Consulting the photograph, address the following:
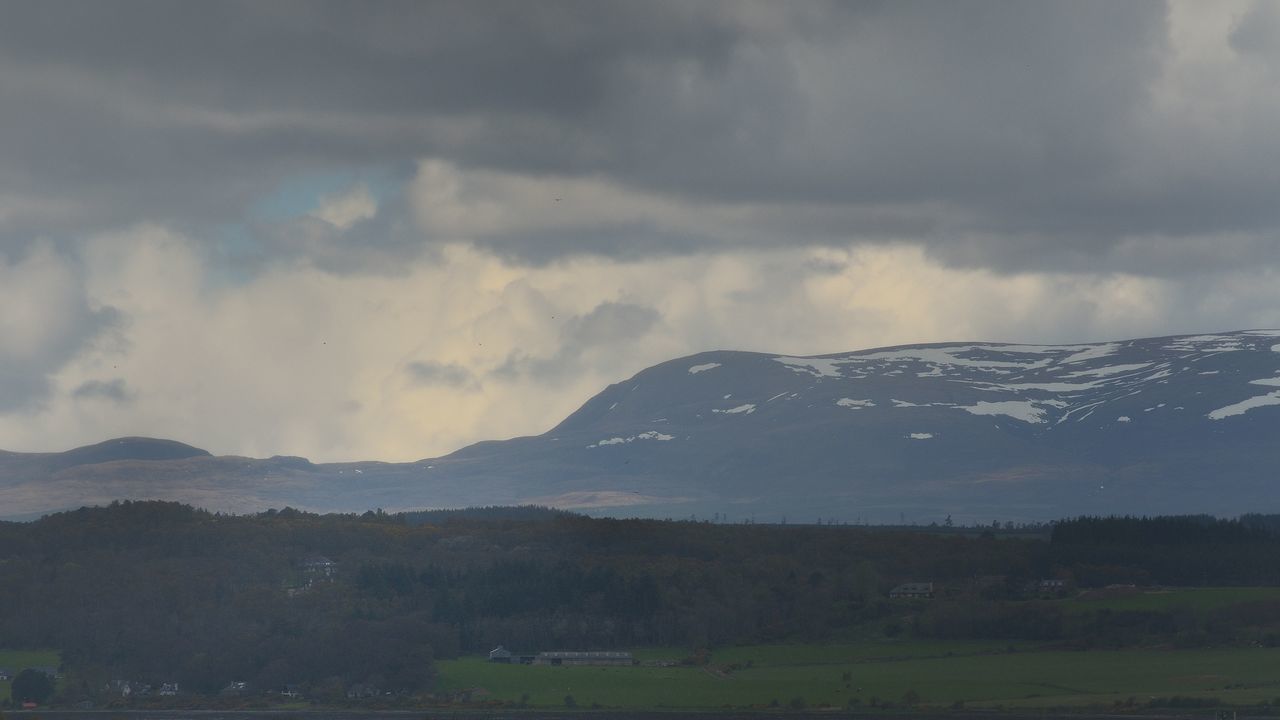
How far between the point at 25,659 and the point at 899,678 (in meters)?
60.4

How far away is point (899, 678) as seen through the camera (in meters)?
132

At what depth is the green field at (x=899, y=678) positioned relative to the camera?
400 ft

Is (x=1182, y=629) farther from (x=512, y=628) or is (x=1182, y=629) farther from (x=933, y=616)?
(x=512, y=628)

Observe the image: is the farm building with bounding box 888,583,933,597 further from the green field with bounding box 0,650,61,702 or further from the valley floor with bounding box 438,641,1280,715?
the green field with bounding box 0,650,61,702

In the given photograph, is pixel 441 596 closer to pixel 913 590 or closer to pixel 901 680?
pixel 913 590

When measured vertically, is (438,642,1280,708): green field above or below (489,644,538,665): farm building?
below

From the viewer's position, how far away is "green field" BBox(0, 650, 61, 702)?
145 m

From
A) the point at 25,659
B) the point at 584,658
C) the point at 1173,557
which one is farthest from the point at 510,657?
the point at 1173,557

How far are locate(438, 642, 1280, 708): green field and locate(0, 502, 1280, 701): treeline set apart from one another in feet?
22.1

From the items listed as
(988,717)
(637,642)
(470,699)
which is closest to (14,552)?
(637,642)

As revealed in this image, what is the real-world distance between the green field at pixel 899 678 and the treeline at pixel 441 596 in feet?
22.1

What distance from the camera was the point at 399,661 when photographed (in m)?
140

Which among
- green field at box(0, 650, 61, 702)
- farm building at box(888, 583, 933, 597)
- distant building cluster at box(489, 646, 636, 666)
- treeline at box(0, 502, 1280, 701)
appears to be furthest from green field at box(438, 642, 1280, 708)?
green field at box(0, 650, 61, 702)

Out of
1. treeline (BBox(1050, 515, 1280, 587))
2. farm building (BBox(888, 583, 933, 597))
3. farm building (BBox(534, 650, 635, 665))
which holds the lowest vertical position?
farm building (BBox(534, 650, 635, 665))
